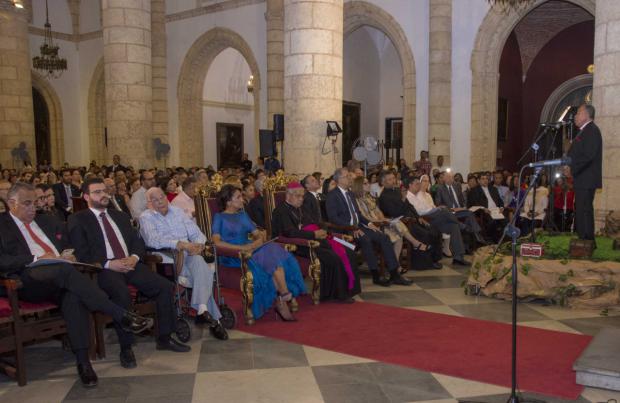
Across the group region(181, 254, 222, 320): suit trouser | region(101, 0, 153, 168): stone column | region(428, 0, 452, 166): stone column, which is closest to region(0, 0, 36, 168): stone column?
region(101, 0, 153, 168): stone column

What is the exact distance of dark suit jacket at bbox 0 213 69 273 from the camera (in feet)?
11.7

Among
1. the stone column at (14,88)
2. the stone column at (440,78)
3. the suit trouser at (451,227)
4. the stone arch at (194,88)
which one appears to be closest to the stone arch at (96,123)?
the stone arch at (194,88)

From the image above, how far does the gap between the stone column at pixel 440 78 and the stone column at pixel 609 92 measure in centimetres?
595

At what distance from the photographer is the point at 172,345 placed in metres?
4.17

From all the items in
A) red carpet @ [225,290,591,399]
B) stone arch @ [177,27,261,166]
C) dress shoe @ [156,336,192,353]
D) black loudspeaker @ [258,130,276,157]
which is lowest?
red carpet @ [225,290,591,399]

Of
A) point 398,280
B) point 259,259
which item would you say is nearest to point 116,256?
point 259,259

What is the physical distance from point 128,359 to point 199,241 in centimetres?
124

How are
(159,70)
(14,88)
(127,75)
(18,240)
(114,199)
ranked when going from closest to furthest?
(18,240) → (114,199) → (127,75) → (14,88) → (159,70)

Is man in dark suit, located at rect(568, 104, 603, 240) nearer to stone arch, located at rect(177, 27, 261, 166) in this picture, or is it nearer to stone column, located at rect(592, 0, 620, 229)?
stone column, located at rect(592, 0, 620, 229)

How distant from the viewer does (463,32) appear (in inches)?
506

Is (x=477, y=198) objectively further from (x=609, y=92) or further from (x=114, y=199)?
(x=114, y=199)

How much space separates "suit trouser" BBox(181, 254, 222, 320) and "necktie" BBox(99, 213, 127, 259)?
22.3 inches

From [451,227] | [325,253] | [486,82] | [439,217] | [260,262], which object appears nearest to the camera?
[260,262]

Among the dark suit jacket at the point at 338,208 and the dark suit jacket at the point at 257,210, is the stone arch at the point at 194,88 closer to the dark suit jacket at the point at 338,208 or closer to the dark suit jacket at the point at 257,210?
the dark suit jacket at the point at 257,210
